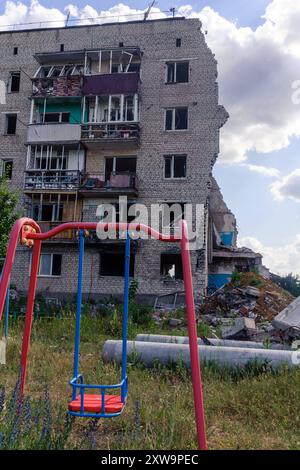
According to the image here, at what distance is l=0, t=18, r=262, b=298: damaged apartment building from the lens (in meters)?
19.5

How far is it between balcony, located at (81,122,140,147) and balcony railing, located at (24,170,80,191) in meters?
1.81

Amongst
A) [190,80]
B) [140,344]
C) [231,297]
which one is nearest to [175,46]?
[190,80]

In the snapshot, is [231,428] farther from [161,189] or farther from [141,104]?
[141,104]

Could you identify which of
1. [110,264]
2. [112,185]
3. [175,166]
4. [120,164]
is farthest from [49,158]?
[175,166]

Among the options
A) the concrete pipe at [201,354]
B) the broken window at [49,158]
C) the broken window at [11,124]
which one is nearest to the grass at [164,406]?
the concrete pipe at [201,354]

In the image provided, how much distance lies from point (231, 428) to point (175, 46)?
20132 mm

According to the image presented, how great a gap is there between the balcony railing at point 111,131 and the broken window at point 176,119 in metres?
1.68

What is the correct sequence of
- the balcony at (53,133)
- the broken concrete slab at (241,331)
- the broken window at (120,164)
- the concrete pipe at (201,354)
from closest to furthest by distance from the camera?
the concrete pipe at (201,354), the broken concrete slab at (241,331), the balcony at (53,133), the broken window at (120,164)

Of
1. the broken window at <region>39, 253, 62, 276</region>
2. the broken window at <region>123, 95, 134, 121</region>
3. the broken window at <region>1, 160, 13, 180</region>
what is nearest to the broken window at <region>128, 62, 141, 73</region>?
the broken window at <region>123, 95, 134, 121</region>

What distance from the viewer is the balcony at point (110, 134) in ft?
64.3

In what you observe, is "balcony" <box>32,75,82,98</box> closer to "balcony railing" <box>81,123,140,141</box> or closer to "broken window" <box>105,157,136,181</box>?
"balcony railing" <box>81,123,140,141</box>

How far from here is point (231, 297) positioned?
16.7 meters

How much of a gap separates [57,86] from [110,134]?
151 inches

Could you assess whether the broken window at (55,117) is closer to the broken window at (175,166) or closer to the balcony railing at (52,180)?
the balcony railing at (52,180)
